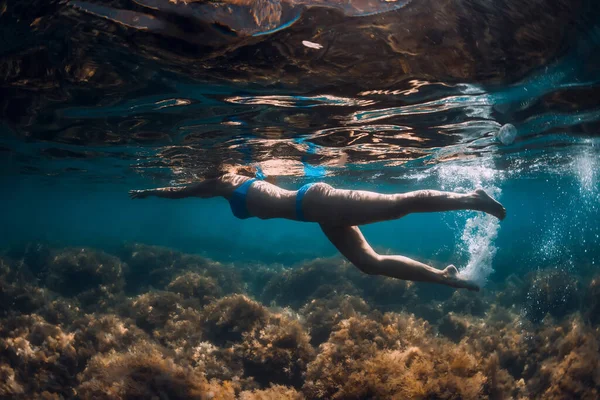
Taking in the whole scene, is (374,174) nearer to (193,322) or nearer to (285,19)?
(193,322)

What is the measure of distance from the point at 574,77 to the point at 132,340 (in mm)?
14798

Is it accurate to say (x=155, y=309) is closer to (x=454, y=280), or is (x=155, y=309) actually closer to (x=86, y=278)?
(x=86, y=278)

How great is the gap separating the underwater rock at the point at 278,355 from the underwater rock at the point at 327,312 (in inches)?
91.5

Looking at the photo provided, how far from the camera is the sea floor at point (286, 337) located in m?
6.84

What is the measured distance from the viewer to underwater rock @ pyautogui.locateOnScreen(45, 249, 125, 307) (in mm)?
17953

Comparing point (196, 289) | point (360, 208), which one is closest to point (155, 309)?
point (196, 289)

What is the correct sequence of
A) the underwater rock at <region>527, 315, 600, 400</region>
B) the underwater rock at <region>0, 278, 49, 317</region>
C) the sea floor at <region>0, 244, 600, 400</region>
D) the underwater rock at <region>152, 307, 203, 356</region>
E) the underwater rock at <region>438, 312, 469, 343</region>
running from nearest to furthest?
the sea floor at <region>0, 244, 600, 400</region> < the underwater rock at <region>527, 315, 600, 400</region> < the underwater rock at <region>152, 307, 203, 356</region> < the underwater rock at <region>438, 312, 469, 343</region> < the underwater rock at <region>0, 278, 49, 317</region>

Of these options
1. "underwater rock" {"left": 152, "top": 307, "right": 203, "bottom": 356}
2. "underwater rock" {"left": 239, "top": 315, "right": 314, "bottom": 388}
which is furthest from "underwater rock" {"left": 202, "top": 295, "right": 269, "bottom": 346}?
"underwater rock" {"left": 239, "top": 315, "right": 314, "bottom": 388}

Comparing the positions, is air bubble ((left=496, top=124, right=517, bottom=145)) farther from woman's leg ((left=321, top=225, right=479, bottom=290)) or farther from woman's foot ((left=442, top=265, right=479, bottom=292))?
woman's leg ((left=321, top=225, right=479, bottom=290))

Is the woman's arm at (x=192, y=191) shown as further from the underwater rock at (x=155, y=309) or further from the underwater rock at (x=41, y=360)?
the underwater rock at (x=155, y=309)

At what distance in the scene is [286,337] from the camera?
31.5 feet

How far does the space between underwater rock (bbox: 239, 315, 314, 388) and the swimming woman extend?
4198mm

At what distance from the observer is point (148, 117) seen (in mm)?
10328

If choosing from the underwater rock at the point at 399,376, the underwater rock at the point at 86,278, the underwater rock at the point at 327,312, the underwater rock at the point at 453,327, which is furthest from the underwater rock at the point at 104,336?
the underwater rock at the point at 453,327
